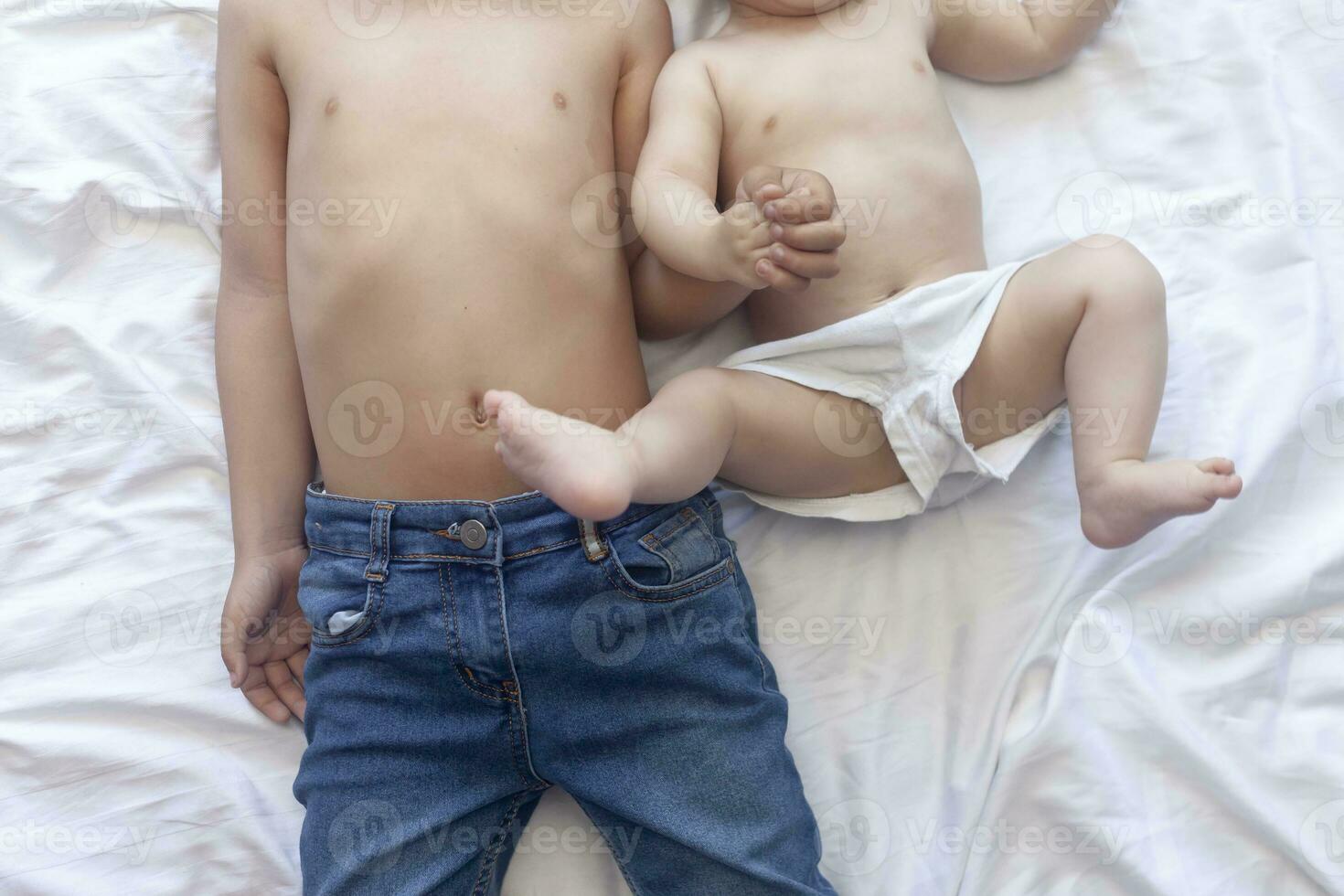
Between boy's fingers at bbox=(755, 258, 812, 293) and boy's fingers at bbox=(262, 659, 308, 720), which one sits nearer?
boy's fingers at bbox=(755, 258, 812, 293)

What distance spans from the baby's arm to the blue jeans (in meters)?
0.26

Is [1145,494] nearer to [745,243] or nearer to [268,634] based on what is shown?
[745,243]

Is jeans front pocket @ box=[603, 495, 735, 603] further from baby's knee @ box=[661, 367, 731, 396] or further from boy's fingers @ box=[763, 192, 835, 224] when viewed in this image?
boy's fingers @ box=[763, 192, 835, 224]

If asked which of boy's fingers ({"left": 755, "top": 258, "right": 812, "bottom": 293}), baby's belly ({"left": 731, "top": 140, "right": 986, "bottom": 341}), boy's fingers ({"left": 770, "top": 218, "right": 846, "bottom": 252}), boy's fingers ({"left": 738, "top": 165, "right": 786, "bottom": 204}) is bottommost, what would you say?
baby's belly ({"left": 731, "top": 140, "right": 986, "bottom": 341})

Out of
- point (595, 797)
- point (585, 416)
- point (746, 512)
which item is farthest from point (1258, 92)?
point (595, 797)

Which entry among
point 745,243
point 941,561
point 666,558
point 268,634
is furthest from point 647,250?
point 268,634

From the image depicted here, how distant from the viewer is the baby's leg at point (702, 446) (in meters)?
0.87

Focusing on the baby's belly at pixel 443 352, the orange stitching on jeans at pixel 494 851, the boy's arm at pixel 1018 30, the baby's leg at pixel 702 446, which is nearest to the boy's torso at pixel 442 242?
the baby's belly at pixel 443 352

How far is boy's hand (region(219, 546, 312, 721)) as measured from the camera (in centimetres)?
110

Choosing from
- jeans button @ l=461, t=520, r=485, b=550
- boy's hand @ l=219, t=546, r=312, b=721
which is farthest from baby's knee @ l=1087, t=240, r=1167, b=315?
boy's hand @ l=219, t=546, r=312, b=721

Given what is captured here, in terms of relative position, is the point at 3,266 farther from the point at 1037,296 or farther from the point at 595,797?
the point at 1037,296

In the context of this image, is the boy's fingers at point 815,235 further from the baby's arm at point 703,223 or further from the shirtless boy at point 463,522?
the shirtless boy at point 463,522

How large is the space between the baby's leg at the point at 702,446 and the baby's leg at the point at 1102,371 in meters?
0.14

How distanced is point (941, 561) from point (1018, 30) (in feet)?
2.08
